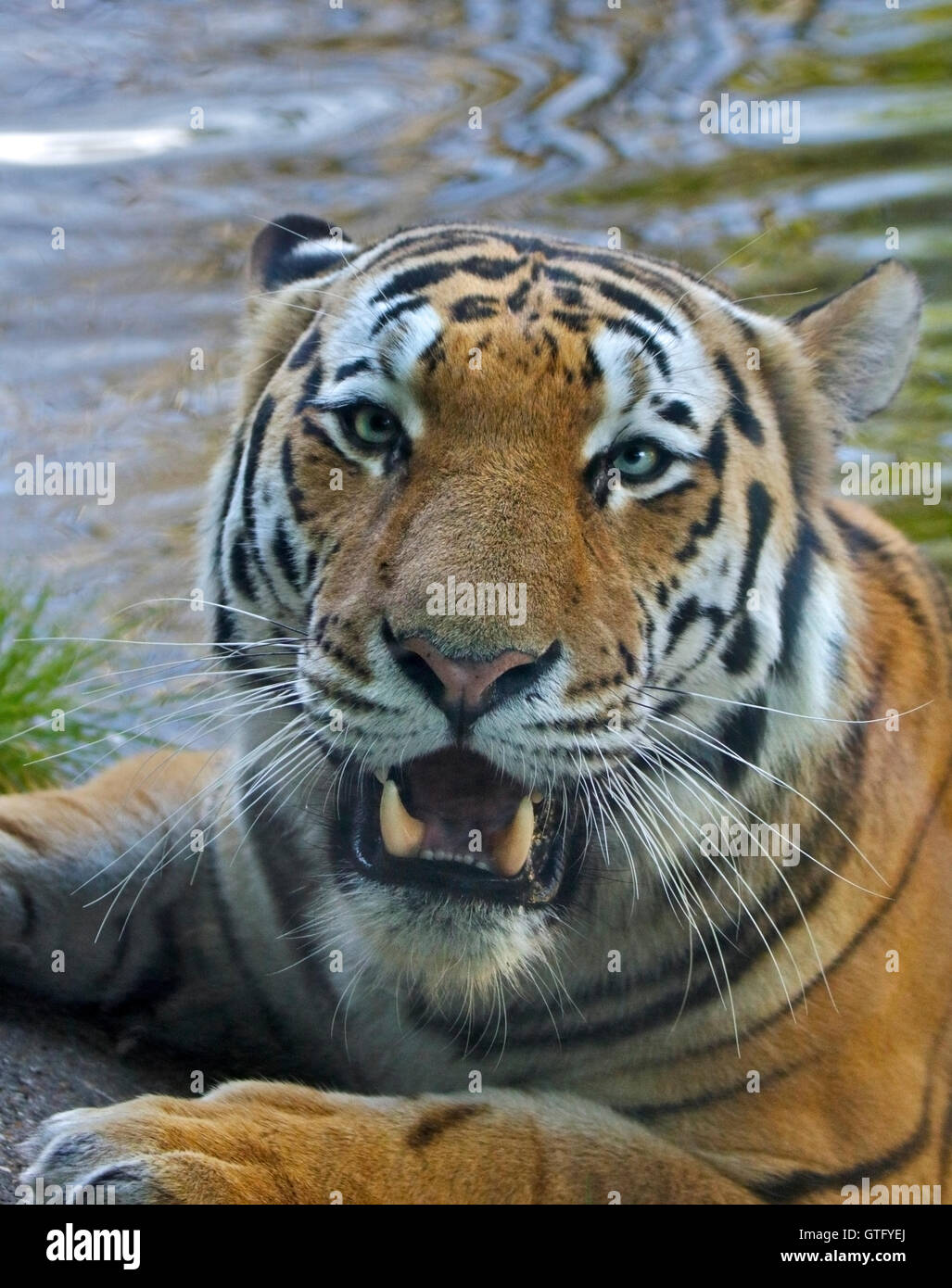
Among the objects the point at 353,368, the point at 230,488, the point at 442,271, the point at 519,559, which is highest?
the point at 442,271

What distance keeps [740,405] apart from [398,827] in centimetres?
65

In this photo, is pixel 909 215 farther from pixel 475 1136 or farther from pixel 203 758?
pixel 475 1136

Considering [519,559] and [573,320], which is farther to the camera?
[573,320]

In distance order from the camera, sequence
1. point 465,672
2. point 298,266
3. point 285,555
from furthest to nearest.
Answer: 1. point 298,266
2. point 285,555
3. point 465,672

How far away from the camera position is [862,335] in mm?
1830

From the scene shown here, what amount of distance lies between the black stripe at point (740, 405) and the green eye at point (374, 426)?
409mm

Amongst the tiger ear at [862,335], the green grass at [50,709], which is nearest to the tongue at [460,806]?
the tiger ear at [862,335]

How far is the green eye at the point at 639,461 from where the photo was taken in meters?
1.64

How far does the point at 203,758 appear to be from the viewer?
2.13 metres

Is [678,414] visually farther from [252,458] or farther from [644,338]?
[252,458]

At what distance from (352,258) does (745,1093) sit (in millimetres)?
1146
